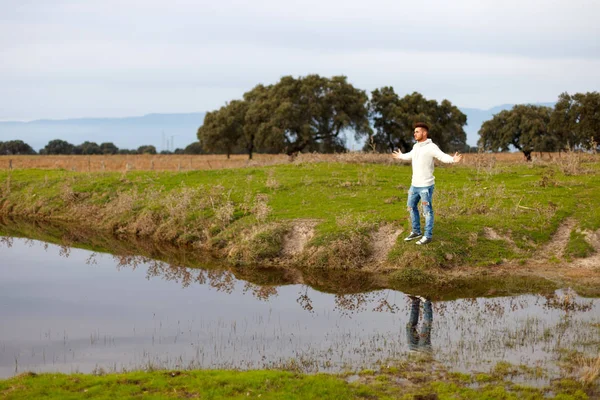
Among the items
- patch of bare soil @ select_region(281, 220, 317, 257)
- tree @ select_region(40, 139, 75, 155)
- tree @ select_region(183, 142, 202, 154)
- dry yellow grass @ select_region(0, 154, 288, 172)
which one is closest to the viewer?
patch of bare soil @ select_region(281, 220, 317, 257)

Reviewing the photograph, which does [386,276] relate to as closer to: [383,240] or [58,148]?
[383,240]

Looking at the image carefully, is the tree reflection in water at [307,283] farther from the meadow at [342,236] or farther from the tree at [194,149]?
the tree at [194,149]

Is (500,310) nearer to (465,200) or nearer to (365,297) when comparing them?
(365,297)

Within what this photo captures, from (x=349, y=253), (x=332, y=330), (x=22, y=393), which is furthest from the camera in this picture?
(x=349, y=253)

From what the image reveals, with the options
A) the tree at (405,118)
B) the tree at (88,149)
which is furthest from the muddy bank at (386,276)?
the tree at (88,149)

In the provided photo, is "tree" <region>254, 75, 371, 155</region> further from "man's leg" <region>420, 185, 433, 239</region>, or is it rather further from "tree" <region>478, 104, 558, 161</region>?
"man's leg" <region>420, 185, 433, 239</region>

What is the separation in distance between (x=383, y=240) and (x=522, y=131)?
4164 centimetres

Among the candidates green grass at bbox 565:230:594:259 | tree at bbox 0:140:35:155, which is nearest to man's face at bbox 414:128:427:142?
green grass at bbox 565:230:594:259

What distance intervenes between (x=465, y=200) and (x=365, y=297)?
7.33m

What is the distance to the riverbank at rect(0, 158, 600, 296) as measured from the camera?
1780 cm

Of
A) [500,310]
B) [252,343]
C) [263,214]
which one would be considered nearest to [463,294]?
[500,310]

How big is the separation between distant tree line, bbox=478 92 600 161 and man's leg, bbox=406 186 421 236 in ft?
106

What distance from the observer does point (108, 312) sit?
598 inches

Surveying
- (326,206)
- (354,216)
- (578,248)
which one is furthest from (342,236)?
(578,248)
